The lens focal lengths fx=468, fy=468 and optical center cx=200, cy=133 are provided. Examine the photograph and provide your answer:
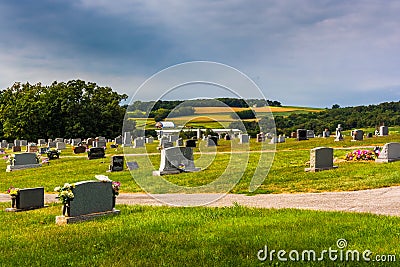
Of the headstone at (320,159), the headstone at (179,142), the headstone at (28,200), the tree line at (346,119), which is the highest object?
the tree line at (346,119)

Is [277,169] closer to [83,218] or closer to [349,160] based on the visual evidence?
[349,160]

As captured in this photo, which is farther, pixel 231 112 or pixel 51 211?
pixel 231 112

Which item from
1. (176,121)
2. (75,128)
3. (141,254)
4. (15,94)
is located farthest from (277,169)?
(15,94)

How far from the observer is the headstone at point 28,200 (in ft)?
48.9

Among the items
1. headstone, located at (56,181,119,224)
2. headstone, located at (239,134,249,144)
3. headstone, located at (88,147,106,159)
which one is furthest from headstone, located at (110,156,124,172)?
headstone, located at (56,181,119,224)

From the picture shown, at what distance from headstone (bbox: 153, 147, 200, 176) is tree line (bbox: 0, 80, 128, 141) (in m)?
57.4

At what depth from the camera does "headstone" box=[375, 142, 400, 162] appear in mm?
22062

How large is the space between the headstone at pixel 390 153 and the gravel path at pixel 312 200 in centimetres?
713

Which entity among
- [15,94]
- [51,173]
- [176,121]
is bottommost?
[51,173]

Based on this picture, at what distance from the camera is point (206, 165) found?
25141 millimetres

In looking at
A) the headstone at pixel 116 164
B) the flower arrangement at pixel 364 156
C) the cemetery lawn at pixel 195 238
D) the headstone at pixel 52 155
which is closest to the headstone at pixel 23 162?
the headstone at pixel 52 155

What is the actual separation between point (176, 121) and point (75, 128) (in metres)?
63.1

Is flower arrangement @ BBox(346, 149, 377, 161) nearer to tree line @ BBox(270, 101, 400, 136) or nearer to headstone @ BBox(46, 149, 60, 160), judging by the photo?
headstone @ BBox(46, 149, 60, 160)

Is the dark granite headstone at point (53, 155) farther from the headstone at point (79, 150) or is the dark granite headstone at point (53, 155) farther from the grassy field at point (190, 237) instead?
the grassy field at point (190, 237)
